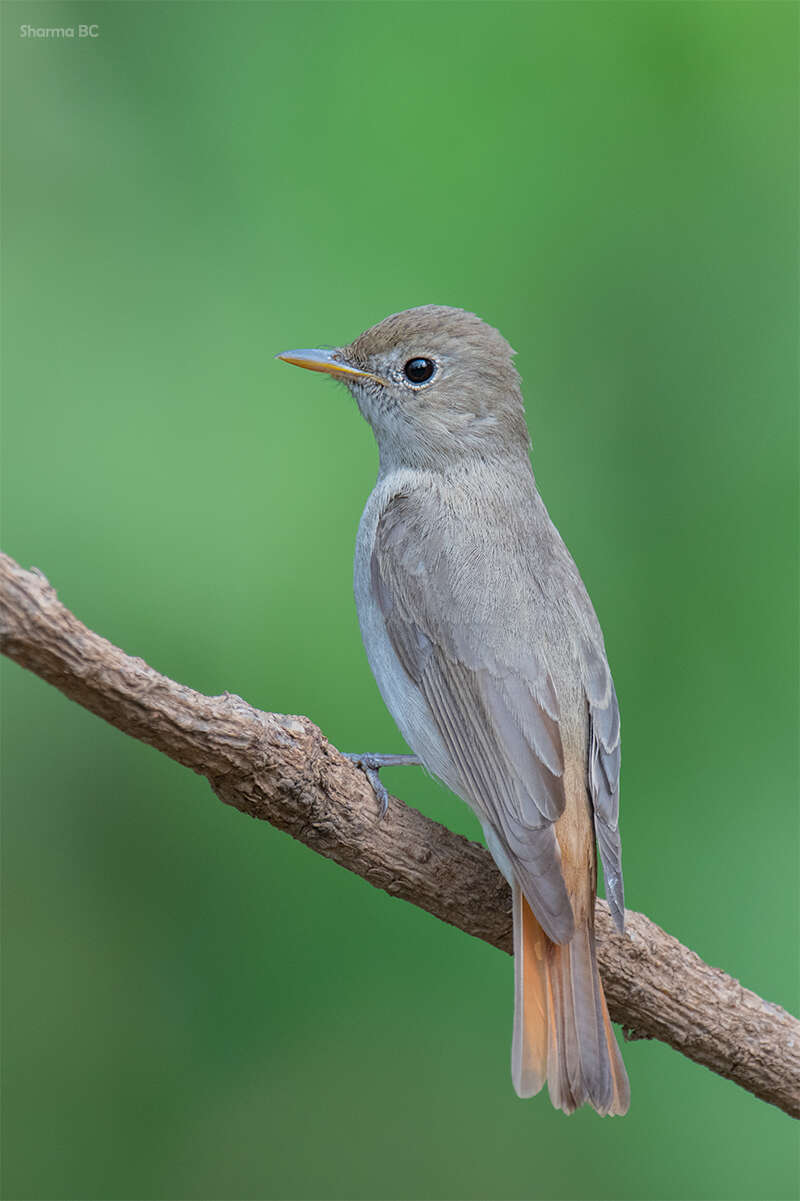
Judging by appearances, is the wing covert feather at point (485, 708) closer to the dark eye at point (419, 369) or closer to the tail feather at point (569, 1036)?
the tail feather at point (569, 1036)

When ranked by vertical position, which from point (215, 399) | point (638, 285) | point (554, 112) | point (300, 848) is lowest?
point (300, 848)

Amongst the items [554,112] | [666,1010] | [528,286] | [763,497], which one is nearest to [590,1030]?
[666,1010]

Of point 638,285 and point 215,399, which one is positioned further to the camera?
point 638,285

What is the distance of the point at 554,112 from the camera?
4.73 metres

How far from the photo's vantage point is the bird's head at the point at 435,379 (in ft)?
12.8

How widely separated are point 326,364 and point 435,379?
0.31 metres

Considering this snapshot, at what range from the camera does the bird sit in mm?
3207

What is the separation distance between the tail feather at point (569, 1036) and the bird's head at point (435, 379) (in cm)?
133

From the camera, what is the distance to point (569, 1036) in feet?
10.5

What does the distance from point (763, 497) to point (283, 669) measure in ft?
5.68

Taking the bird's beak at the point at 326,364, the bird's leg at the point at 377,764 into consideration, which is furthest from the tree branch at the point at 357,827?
the bird's beak at the point at 326,364

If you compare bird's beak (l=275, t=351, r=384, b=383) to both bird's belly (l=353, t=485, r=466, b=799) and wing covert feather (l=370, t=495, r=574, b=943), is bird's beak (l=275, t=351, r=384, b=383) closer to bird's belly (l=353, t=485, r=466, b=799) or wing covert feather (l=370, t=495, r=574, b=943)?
bird's belly (l=353, t=485, r=466, b=799)

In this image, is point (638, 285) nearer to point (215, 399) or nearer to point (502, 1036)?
point (215, 399)

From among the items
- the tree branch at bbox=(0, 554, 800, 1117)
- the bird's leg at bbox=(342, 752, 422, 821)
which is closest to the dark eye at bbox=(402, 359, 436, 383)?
the bird's leg at bbox=(342, 752, 422, 821)
